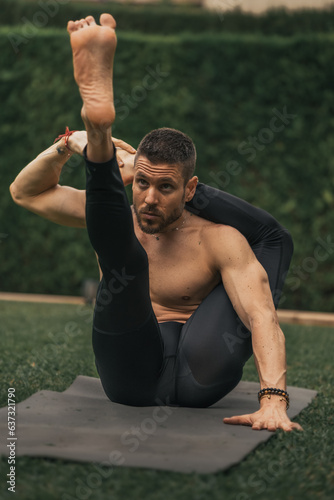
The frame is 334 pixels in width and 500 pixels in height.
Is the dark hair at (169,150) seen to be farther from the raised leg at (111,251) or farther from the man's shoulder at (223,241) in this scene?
the raised leg at (111,251)

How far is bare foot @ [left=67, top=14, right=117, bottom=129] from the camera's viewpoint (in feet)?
8.26

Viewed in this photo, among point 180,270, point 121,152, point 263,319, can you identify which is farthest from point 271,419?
point 121,152

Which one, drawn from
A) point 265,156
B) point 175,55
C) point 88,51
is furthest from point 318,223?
point 88,51

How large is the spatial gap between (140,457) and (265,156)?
6373 millimetres

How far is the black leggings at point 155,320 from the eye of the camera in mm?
2654

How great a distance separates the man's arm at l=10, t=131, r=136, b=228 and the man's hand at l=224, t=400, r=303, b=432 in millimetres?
1207

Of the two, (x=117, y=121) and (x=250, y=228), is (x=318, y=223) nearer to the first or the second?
(x=117, y=121)

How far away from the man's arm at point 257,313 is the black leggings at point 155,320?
113mm

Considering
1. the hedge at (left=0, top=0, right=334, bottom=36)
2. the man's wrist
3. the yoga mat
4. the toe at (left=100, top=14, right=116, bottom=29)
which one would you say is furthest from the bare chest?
the hedge at (left=0, top=0, right=334, bottom=36)

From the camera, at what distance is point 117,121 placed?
8.53 m

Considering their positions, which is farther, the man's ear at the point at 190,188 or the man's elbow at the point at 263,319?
the man's ear at the point at 190,188

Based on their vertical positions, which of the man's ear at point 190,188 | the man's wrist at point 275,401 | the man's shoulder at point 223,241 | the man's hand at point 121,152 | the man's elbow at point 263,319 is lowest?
the man's wrist at point 275,401

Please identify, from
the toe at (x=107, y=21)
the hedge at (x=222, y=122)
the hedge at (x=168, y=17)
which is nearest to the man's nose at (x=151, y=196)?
the toe at (x=107, y=21)

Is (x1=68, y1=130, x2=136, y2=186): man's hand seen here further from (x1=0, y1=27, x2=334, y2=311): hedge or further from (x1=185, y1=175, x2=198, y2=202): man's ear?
(x1=0, y1=27, x2=334, y2=311): hedge
